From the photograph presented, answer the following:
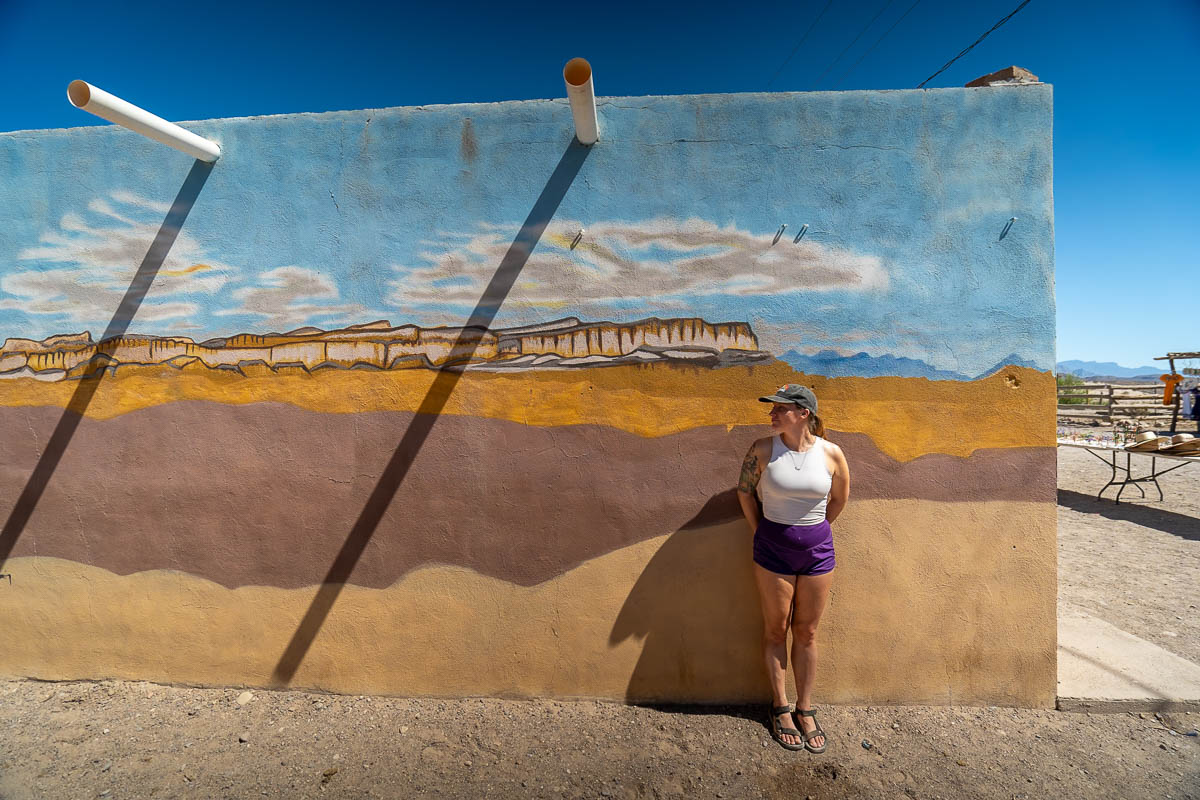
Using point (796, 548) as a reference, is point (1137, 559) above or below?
below

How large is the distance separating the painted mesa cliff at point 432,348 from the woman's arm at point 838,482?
0.60m

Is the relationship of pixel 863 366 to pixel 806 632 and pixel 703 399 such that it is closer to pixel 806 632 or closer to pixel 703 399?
pixel 703 399

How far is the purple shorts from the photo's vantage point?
8.75ft

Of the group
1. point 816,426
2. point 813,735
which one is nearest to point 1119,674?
point 813,735

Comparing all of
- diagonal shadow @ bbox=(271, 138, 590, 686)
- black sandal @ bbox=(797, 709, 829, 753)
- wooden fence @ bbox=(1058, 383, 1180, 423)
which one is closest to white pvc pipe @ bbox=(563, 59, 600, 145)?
diagonal shadow @ bbox=(271, 138, 590, 686)

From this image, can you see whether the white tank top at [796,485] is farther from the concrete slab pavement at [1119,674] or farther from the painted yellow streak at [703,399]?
the concrete slab pavement at [1119,674]

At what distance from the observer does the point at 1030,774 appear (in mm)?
2539

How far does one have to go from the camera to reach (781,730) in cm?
280

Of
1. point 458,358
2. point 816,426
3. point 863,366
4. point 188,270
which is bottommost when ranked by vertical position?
point 816,426

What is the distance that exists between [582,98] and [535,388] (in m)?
1.42

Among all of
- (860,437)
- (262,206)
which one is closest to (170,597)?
(262,206)

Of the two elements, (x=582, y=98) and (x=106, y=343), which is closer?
(x=582, y=98)

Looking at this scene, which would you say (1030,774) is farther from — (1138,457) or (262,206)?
(1138,457)

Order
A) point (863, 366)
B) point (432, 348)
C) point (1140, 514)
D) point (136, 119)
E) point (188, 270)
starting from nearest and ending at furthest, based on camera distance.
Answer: point (136, 119) < point (863, 366) < point (432, 348) < point (188, 270) < point (1140, 514)
